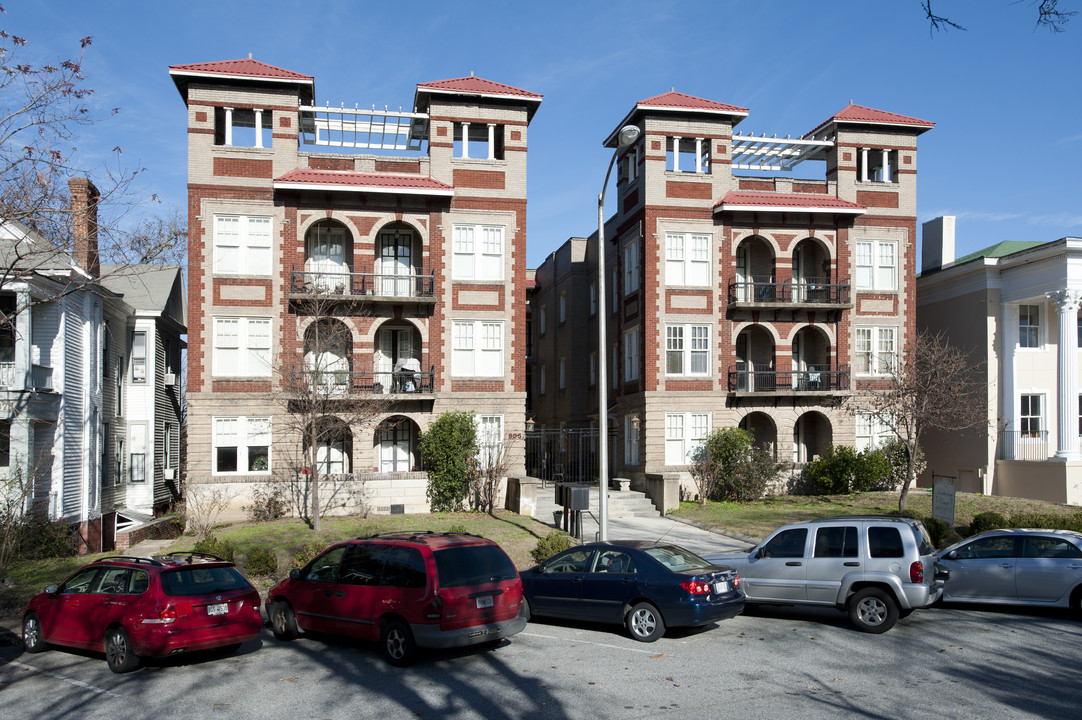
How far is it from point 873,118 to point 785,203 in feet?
17.1

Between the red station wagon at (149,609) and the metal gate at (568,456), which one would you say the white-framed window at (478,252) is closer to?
the metal gate at (568,456)

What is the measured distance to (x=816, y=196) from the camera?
34.1 metres

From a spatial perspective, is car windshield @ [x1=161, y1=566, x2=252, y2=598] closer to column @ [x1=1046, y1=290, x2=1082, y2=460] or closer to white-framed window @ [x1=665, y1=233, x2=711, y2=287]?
white-framed window @ [x1=665, y1=233, x2=711, y2=287]

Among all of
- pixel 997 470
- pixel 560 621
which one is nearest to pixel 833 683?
pixel 560 621

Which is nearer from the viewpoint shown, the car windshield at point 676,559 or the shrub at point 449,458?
the car windshield at point 676,559

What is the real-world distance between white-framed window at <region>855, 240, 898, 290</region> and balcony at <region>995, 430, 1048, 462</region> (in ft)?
24.3

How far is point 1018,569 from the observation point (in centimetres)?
1514

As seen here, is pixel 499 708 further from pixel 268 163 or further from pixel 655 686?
pixel 268 163

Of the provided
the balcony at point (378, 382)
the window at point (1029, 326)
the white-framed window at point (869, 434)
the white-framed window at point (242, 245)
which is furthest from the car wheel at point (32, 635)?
the window at point (1029, 326)

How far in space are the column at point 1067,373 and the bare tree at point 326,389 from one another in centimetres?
2445

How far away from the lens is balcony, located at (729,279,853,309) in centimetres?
3328

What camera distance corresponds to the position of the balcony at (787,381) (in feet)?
110

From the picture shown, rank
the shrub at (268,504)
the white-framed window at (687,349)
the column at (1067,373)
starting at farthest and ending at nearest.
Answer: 1. the white-framed window at (687,349)
2. the column at (1067,373)
3. the shrub at (268,504)

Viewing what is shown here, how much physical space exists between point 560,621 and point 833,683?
5471mm
